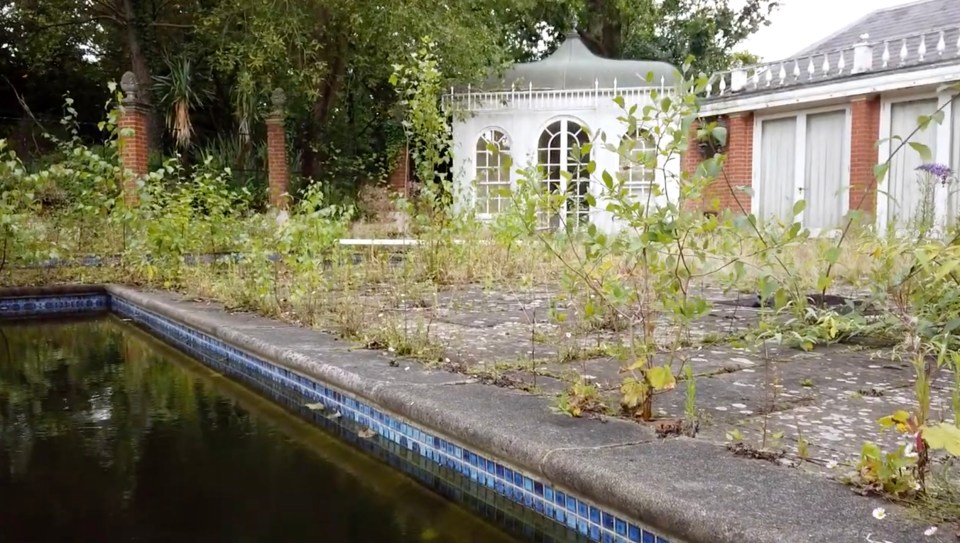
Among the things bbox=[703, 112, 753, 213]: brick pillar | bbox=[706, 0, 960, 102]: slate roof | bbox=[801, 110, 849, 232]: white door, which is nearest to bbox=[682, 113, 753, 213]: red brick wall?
bbox=[703, 112, 753, 213]: brick pillar

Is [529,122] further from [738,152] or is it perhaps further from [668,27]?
[668,27]

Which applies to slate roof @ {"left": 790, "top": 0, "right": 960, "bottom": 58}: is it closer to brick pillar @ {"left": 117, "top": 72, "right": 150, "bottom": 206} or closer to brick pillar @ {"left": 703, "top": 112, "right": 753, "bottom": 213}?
brick pillar @ {"left": 703, "top": 112, "right": 753, "bottom": 213}

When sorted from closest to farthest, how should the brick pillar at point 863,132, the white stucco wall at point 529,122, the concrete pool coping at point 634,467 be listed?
the concrete pool coping at point 634,467 < the brick pillar at point 863,132 < the white stucco wall at point 529,122

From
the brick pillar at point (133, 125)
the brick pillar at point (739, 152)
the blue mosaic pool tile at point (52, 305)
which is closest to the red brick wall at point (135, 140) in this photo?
the brick pillar at point (133, 125)

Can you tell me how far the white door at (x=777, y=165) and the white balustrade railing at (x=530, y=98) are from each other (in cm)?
262

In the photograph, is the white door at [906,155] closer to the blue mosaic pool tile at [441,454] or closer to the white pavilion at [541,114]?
the white pavilion at [541,114]

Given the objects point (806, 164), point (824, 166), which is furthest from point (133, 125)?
point (824, 166)

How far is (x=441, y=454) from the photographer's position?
249 cm

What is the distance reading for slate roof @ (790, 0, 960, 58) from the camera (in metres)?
11.4

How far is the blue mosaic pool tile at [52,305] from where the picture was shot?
6227 millimetres

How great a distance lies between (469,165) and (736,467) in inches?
478

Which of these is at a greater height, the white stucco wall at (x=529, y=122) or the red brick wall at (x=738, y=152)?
the white stucco wall at (x=529, y=122)

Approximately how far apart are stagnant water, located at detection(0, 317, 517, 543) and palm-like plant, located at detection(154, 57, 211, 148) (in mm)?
9168

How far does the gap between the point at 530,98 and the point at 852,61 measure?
512 centimetres
